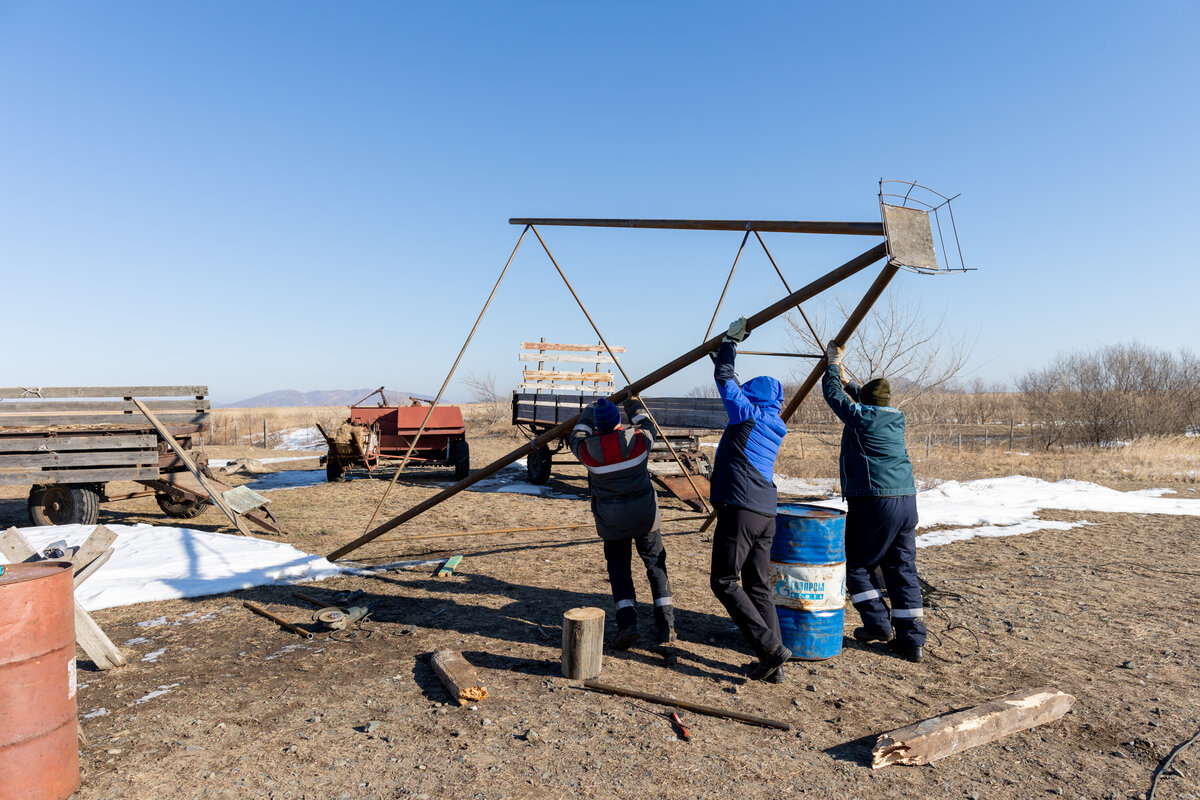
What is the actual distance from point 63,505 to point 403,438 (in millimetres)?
5672

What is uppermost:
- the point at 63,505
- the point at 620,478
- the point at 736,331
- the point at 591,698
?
the point at 736,331

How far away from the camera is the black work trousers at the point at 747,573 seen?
4.23m

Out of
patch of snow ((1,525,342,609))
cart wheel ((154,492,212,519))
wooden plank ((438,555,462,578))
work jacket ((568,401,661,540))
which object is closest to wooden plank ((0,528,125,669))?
patch of snow ((1,525,342,609))

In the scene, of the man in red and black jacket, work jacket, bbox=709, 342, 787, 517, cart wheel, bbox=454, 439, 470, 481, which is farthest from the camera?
cart wheel, bbox=454, 439, 470, 481

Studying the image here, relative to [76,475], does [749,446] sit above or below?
above

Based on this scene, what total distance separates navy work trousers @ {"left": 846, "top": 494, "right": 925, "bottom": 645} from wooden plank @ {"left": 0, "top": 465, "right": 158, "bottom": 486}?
28.2 ft

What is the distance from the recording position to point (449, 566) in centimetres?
718

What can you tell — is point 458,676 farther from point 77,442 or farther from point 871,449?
point 77,442

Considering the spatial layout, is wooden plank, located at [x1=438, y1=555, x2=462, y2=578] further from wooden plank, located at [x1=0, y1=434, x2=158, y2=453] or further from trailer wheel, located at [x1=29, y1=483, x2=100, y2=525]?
trailer wheel, located at [x1=29, y1=483, x2=100, y2=525]

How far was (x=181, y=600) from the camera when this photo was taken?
613 centimetres

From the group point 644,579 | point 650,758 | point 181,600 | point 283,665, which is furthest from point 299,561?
point 650,758

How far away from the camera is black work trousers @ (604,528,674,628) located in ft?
16.3

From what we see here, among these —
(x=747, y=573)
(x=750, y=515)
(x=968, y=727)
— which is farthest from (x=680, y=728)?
(x=968, y=727)

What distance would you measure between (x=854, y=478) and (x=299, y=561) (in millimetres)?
5606
